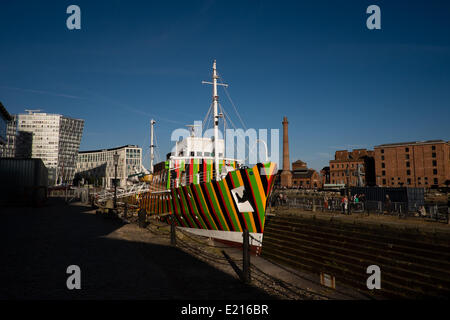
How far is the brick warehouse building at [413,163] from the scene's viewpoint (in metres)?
60.7

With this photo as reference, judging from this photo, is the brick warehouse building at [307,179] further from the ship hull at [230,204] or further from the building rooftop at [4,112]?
the ship hull at [230,204]

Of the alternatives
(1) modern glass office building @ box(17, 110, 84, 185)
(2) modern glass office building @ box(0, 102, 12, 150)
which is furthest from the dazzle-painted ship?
(1) modern glass office building @ box(17, 110, 84, 185)

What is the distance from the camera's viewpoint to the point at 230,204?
12.2m

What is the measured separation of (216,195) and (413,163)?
67.6 meters

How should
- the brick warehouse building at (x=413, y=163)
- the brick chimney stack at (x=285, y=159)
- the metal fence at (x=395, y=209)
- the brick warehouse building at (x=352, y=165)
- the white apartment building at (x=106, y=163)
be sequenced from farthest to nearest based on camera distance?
the white apartment building at (x=106, y=163), the brick warehouse building at (x=352, y=165), the brick chimney stack at (x=285, y=159), the brick warehouse building at (x=413, y=163), the metal fence at (x=395, y=209)

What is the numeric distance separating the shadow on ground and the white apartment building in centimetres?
13197

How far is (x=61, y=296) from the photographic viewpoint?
5824 millimetres

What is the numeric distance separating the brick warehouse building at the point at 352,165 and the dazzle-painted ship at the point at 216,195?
6743cm

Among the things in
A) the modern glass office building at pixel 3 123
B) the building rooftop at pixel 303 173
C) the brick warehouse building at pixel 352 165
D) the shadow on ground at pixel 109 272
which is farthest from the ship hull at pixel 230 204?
the building rooftop at pixel 303 173

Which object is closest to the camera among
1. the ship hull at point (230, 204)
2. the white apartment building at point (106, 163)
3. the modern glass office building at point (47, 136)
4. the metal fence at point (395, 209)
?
the ship hull at point (230, 204)

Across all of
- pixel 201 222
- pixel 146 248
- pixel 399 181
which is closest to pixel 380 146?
pixel 399 181

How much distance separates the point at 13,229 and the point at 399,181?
73037mm

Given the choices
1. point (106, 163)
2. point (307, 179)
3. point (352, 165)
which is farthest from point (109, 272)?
point (106, 163)
